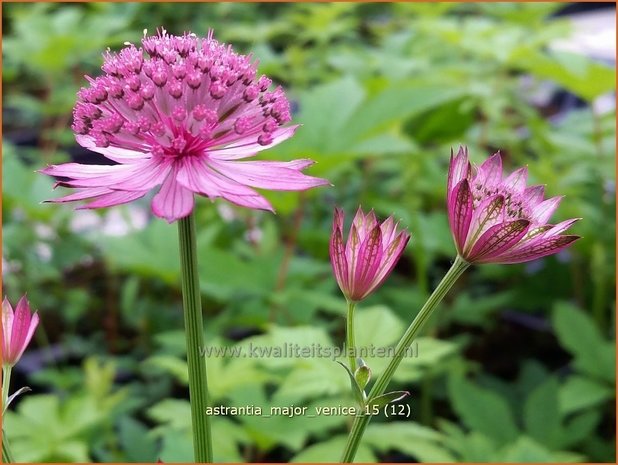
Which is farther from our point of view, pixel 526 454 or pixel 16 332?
pixel 526 454

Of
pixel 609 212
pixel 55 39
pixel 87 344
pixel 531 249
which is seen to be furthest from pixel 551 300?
pixel 531 249

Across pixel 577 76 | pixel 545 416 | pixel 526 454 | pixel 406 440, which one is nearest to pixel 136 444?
pixel 406 440

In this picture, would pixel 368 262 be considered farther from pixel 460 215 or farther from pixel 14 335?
pixel 14 335

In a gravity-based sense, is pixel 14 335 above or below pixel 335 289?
above

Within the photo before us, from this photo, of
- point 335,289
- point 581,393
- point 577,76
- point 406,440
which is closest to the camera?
point 406,440

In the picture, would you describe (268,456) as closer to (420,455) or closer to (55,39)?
(420,455)
